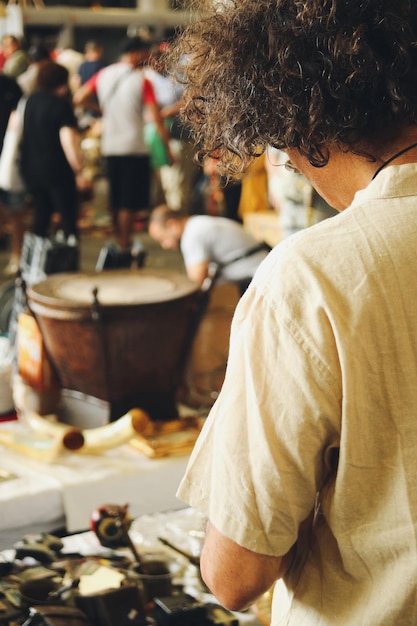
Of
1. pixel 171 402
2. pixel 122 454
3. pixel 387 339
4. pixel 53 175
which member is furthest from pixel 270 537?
pixel 53 175

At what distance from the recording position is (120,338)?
2.13 metres

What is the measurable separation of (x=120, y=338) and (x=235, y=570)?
1.36m

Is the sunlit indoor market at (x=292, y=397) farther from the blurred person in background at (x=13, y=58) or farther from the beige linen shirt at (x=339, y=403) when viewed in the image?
the blurred person in background at (x=13, y=58)

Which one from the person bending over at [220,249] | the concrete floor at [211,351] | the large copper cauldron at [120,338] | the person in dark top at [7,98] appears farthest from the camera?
the person in dark top at [7,98]

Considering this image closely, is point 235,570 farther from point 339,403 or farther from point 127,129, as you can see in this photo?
point 127,129

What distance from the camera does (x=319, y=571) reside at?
849mm

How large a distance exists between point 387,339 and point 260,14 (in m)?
0.34

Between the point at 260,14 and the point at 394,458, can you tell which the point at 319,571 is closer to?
the point at 394,458

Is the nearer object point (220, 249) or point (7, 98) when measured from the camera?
point (220, 249)

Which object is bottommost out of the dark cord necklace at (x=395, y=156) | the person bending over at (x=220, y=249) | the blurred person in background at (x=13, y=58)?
the person bending over at (x=220, y=249)

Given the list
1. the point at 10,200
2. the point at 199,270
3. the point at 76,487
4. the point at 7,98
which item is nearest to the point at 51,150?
the point at 7,98

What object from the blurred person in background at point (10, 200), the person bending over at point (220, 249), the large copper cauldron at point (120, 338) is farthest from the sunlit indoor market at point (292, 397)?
the blurred person in background at point (10, 200)

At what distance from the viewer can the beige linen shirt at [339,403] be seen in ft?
2.44

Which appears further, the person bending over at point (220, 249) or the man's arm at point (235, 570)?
the person bending over at point (220, 249)
